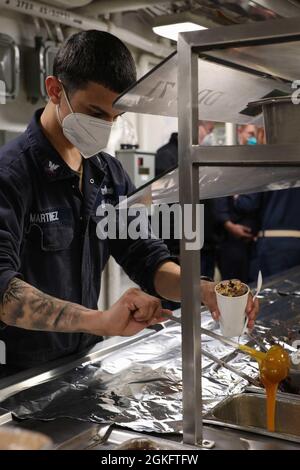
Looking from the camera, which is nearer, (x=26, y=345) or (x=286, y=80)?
(x=286, y=80)

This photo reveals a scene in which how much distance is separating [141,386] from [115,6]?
9.21ft

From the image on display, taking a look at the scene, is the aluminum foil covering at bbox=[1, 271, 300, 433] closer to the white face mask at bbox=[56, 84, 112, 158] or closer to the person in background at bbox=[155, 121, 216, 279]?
the white face mask at bbox=[56, 84, 112, 158]

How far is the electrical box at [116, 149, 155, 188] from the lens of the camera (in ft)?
14.6

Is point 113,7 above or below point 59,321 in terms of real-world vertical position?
above

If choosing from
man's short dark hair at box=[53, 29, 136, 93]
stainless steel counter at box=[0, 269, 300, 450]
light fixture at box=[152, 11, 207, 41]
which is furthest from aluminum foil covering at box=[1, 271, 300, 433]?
light fixture at box=[152, 11, 207, 41]

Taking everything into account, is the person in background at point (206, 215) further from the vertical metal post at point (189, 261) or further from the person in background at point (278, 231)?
the vertical metal post at point (189, 261)

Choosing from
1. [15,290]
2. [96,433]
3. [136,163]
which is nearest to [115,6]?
[136,163]

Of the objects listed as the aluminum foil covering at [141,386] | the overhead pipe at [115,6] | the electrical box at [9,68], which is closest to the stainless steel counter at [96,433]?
the aluminum foil covering at [141,386]

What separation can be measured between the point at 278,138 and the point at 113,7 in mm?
2796

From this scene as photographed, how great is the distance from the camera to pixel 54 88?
180cm

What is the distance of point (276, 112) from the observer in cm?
125

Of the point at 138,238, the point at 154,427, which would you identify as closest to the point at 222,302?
the point at 154,427

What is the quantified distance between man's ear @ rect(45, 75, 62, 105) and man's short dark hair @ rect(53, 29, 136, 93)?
0.06 m
